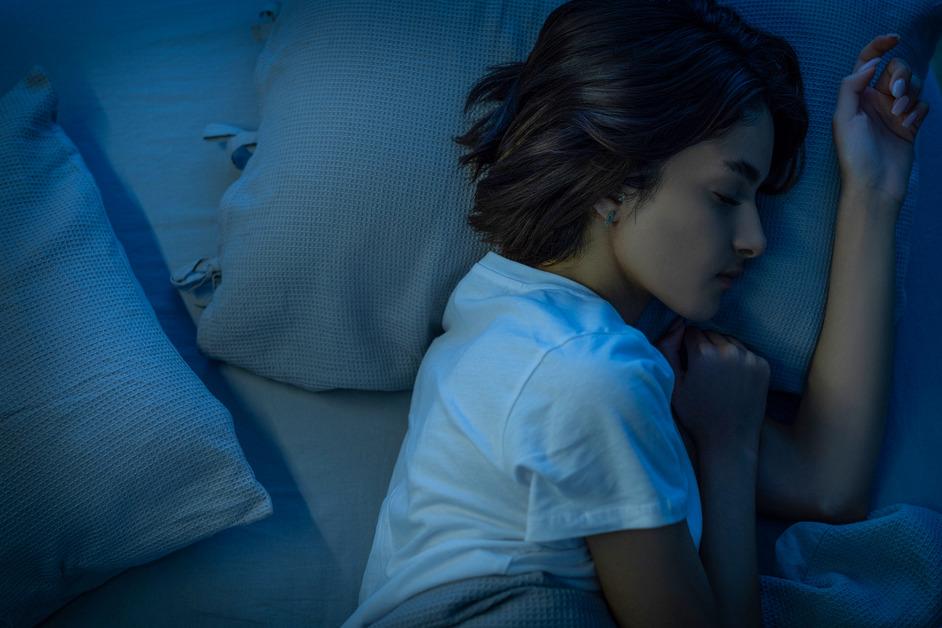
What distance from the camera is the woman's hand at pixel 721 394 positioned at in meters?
0.93

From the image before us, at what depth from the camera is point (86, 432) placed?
812 millimetres

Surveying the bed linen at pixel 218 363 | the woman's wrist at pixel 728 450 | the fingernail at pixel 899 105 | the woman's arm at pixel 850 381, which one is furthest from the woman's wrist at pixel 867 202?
the woman's wrist at pixel 728 450

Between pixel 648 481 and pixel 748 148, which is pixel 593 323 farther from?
pixel 748 148

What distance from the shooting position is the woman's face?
823mm

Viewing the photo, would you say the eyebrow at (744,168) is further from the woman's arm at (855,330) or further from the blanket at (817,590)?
the blanket at (817,590)

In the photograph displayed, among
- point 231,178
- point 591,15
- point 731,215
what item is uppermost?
point 591,15

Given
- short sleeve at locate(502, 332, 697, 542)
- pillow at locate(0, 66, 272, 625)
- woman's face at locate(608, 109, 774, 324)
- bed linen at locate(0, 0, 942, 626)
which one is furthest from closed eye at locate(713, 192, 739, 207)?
pillow at locate(0, 66, 272, 625)

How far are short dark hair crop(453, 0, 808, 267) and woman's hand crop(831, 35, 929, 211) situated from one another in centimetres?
7

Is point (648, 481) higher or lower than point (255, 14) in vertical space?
lower

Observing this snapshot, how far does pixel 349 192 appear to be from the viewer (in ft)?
3.10

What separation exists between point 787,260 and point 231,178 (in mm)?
846

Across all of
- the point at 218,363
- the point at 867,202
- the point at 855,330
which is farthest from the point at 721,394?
the point at 218,363

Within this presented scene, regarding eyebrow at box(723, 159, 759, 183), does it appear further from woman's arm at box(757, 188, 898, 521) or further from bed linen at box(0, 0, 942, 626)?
bed linen at box(0, 0, 942, 626)

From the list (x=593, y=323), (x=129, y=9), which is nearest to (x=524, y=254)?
(x=593, y=323)
